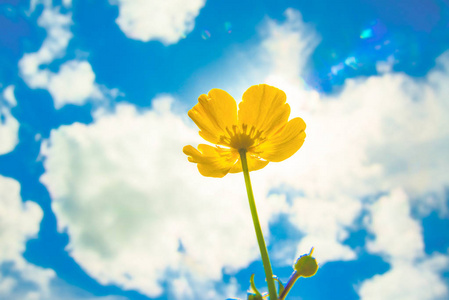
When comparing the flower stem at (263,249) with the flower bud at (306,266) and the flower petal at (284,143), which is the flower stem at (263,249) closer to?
the flower bud at (306,266)

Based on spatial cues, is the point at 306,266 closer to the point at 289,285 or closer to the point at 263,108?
the point at 289,285

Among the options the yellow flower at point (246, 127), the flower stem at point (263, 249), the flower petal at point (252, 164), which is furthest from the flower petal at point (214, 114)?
the flower stem at point (263, 249)

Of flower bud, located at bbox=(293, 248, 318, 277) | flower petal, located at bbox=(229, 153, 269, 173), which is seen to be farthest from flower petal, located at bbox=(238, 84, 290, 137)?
flower bud, located at bbox=(293, 248, 318, 277)

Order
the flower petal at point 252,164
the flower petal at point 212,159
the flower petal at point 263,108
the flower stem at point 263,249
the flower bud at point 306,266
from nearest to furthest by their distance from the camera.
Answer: the flower stem at point 263,249, the flower bud at point 306,266, the flower petal at point 263,108, the flower petal at point 212,159, the flower petal at point 252,164

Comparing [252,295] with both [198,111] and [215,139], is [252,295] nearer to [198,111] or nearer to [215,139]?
[215,139]

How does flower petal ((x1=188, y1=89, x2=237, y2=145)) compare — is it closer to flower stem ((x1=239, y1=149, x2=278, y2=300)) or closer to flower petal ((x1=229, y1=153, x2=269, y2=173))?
flower petal ((x1=229, y1=153, x2=269, y2=173))

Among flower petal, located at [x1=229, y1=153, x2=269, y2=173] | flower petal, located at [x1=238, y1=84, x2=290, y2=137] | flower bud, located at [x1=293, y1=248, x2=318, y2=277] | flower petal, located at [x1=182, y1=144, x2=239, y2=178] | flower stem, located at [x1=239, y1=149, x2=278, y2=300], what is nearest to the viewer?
flower stem, located at [x1=239, y1=149, x2=278, y2=300]

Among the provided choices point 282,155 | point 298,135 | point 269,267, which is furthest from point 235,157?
point 269,267
